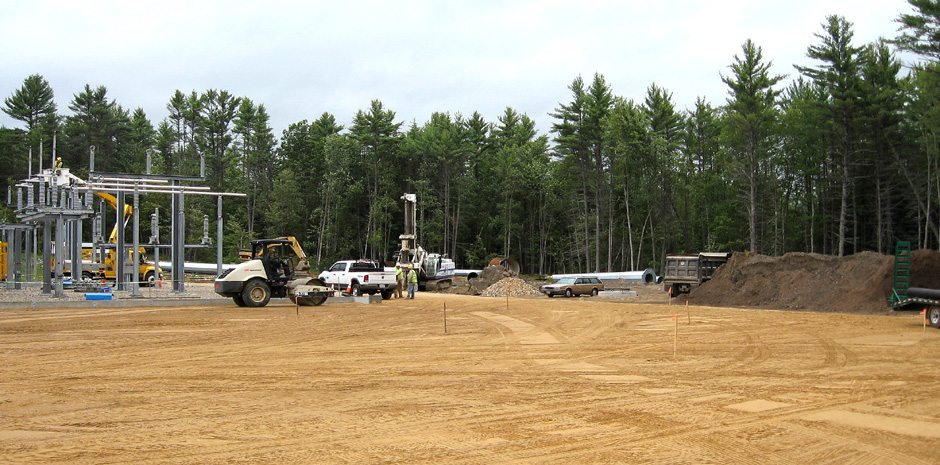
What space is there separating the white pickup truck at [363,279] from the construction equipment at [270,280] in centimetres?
547

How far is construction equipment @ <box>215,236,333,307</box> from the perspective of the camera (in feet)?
87.3

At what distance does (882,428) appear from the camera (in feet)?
26.7

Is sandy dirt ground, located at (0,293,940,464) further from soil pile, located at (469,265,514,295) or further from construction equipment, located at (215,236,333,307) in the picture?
soil pile, located at (469,265,514,295)

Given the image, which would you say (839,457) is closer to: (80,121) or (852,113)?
(852,113)

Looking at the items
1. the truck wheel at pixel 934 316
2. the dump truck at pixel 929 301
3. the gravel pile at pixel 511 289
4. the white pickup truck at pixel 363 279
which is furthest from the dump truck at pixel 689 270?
the truck wheel at pixel 934 316

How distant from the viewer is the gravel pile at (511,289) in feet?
144

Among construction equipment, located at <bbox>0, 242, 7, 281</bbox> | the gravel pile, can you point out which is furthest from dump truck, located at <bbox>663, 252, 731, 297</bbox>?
construction equipment, located at <bbox>0, 242, 7, 281</bbox>

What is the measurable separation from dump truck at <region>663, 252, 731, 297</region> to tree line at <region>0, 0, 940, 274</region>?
12.6 m

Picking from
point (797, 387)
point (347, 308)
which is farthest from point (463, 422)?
point (347, 308)

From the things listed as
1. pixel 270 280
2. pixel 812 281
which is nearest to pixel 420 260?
pixel 270 280

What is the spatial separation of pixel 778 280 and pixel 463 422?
98.0ft

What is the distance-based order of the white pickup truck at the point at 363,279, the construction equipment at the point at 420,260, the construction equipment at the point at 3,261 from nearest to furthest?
the white pickup truck at the point at 363,279, the construction equipment at the point at 3,261, the construction equipment at the point at 420,260

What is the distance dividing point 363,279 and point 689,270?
16.6 m

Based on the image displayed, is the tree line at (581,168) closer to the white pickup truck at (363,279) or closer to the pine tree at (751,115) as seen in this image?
the pine tree at (751,115)
